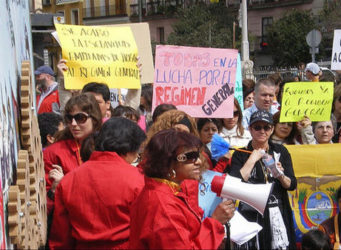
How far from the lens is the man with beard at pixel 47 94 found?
23.1 ft

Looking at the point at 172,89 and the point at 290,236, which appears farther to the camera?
the point at 172,89

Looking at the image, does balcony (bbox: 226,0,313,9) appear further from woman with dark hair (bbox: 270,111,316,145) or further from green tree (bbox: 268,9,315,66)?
woman with dark hair (bbox: 270,111,316,145)

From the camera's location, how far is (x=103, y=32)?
5.78 metres

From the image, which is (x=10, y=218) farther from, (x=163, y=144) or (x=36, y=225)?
(x=163, y=144)

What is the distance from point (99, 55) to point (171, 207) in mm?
3208

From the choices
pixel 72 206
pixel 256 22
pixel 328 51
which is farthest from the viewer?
pixel 256 22

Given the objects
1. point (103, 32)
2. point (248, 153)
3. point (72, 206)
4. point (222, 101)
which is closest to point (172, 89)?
point (222, 101)

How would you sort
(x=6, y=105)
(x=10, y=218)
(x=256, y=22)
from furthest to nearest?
(x=256, y=22)
(x=6, y=105)
(x=10, y=218)

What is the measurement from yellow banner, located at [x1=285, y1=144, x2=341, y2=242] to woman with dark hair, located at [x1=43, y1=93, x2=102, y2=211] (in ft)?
7.57

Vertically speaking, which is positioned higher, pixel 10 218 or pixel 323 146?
pixel 10 218

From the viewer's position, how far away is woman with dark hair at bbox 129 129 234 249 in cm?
265

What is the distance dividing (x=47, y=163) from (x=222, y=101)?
2.38m

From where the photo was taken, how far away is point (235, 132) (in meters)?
5.86

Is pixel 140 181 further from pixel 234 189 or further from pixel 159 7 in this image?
pixel 159 7
